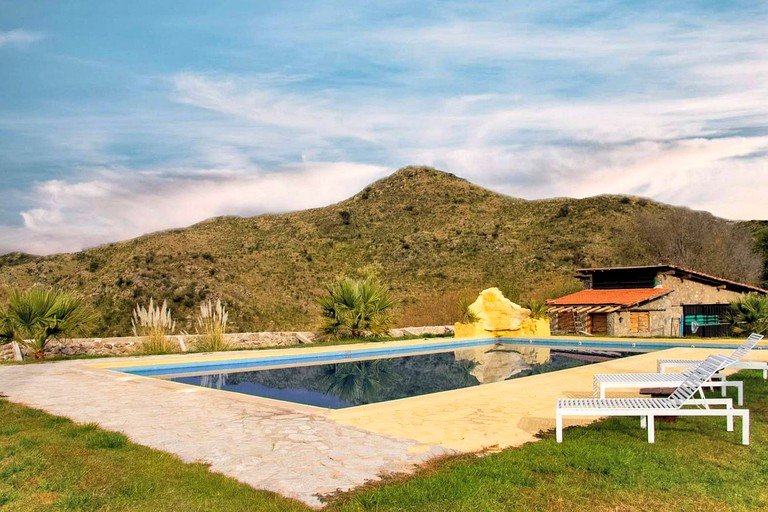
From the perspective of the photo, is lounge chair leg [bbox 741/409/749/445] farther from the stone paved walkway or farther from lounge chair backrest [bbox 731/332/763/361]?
the stone paved walkway

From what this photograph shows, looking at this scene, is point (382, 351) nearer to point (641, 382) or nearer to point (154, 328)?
point (154, 328)

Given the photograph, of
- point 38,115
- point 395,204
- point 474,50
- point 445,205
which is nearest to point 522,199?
point 445,205

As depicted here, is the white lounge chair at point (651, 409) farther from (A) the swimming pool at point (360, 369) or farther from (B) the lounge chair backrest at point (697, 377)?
(A) the swimming pool at point (360, 369)

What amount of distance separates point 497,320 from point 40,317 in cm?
1258

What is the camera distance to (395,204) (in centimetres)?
4831

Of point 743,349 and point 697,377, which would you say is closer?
point 697,377

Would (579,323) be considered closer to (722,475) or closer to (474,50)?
(474,50)

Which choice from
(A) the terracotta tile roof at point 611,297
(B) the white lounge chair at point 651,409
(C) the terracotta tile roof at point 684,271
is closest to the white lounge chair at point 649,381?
(B) the white lounge chair at point 651,409

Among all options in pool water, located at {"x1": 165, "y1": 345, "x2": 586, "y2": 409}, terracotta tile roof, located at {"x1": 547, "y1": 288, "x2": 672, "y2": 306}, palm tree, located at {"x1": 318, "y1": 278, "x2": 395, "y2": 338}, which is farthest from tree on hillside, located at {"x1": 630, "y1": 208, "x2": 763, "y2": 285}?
palm tree, located at {"x1": 318, "y1": 278, "x2": 395, "y2": 338}

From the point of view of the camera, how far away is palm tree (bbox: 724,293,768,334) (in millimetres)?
19391

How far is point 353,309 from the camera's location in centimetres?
1586

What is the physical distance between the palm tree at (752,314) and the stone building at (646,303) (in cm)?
306

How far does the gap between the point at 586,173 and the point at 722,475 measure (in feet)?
80.9

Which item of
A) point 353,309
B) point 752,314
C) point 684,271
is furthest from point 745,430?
point 684,271
